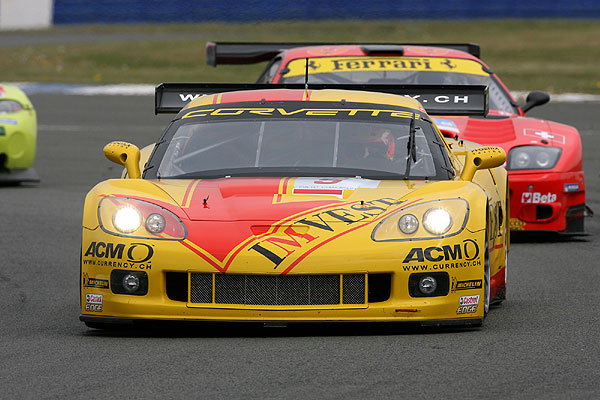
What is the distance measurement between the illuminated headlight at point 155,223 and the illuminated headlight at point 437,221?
3.74 feet

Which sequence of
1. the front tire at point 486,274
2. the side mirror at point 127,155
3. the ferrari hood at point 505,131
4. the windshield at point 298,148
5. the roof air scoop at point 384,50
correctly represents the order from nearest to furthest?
the front tire at point 486,274 → the windshield at point 298,148 → the side mirror at point 127,155 → the ferrari hood at point 505,131 → the roof air scoop at point 384,50

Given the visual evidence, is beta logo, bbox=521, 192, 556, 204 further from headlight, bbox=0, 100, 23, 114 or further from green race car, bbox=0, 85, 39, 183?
headlight, bbox=0, 100, 23, 114

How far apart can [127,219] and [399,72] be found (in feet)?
16.9

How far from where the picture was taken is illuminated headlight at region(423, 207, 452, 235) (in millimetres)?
5773

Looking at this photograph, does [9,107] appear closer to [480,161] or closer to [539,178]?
[539,178]

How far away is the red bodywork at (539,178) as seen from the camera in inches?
379

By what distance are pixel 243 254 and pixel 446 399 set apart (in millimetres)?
1346

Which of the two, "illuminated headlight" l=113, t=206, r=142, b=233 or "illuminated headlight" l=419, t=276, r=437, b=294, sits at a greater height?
"illuminated headlight" l=113, t=206, r=142, b=233

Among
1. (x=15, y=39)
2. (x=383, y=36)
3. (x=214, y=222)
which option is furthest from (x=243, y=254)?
(x=15, y=39)

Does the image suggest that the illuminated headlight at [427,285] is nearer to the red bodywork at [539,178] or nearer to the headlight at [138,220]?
the headlight at [138,220]

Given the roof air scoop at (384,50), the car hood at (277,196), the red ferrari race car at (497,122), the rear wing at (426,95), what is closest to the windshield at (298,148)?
the car hood at (277,196)

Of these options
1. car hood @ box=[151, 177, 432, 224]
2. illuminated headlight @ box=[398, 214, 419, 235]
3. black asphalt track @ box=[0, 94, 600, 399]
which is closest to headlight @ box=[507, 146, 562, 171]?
black asphalt track @ box=[0, 94, 600, 399]

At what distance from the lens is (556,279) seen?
7.84 m

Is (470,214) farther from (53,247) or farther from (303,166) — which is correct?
(53,247)
